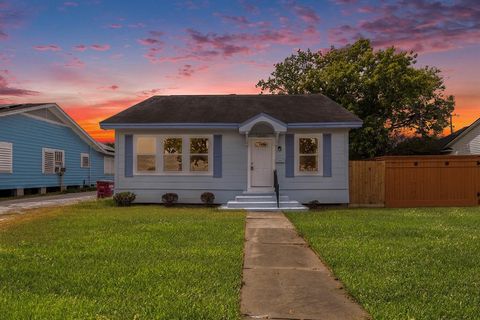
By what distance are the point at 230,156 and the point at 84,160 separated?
1878 cm

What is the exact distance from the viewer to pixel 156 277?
20.0ft

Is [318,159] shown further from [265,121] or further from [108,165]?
[108,165]

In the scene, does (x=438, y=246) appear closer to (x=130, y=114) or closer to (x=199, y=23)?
(x=199, y=23)

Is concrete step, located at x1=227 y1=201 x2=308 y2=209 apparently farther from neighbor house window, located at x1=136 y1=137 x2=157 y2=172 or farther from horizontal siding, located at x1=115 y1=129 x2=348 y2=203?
neighbor house window, located at x1=136 y1=137 x2=157 y2=172

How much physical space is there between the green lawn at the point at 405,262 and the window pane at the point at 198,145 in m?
6.89

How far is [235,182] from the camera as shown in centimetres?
1820

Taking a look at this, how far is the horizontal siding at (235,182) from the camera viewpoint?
1806cm

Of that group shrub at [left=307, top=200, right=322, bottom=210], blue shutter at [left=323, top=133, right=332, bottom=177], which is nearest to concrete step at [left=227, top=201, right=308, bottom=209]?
shrub at [left=307, top=200, right=322, bottom=210]

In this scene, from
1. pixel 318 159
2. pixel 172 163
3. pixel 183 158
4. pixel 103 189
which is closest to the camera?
pixel 318 159

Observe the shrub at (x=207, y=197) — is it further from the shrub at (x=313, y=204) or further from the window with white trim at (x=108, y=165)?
the window with white trim at (x=108, y=165)

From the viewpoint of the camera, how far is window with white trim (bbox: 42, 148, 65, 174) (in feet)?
89.5

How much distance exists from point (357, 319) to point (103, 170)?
35.1 meters

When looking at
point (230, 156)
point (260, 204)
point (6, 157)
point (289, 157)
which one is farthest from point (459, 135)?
point (6, 157)

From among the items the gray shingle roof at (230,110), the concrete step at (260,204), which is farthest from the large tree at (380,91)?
the concrete step at (260,204)
